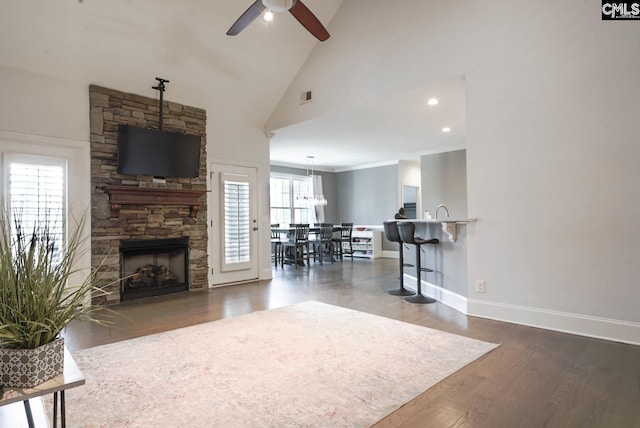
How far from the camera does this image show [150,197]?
502 centimetres

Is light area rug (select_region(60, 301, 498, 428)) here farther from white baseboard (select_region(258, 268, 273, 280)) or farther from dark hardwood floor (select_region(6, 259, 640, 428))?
white baseboard (select_region(258, 268, 273, 280))

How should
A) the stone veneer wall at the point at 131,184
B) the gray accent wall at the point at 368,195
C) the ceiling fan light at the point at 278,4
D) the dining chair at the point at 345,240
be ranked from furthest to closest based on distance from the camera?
the gray accent wall at the point at 368,195 → the dining chair at the point at 345,240 → the stone veneer wall at the point at 131,184 → the ceiling fan light at the point at 278,4

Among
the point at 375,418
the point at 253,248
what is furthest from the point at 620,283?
the point at 253,248

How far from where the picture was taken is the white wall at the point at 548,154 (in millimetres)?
3002

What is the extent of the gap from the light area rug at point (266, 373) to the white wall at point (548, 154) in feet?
3.19

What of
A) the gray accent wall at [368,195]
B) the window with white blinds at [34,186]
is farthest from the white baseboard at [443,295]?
the gray accent wall at [368,195]

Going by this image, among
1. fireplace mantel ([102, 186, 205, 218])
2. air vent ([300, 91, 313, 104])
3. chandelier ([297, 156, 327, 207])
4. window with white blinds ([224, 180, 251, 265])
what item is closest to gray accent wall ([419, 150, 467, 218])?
chandelier ([297, 156, 327, 207])

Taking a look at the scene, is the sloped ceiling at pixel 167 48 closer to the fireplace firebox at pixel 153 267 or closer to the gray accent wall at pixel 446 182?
the fireplace firebox at pixel 153 267

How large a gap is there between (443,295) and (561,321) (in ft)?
4.56

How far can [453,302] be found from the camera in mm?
4258

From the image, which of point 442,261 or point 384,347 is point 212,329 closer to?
point 384,347

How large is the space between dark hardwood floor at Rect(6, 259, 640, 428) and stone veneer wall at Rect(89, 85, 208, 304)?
0.72 m

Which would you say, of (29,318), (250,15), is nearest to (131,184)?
(250,15)

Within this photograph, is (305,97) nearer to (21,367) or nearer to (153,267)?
(153,267)
